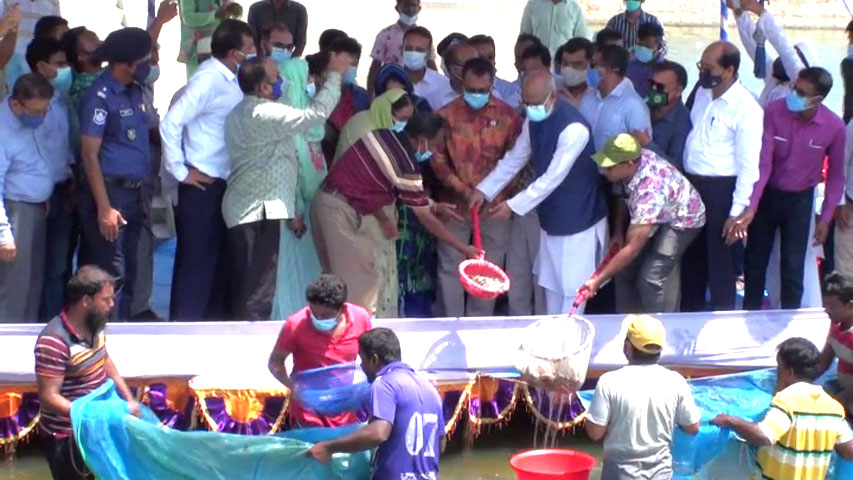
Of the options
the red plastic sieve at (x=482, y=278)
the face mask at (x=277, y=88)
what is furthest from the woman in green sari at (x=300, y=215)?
the red plastic sieve at (x=482, y=278)

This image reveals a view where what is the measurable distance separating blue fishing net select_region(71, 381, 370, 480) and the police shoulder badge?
183cm

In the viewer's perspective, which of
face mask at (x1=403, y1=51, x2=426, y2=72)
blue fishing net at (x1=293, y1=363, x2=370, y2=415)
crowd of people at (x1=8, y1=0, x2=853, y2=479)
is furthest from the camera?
face mask at (x1=403, y1=51, x2=426, y2=72)

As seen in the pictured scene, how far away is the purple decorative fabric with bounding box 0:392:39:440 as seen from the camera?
7449 mm

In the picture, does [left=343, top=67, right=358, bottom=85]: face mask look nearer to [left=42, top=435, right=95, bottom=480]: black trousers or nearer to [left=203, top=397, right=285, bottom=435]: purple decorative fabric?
[left=203, top=397, right=285, bottom=435]: purple decorative fabric

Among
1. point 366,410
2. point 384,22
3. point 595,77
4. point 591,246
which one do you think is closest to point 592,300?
point 591,246

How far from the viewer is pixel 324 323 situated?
654 centimetres

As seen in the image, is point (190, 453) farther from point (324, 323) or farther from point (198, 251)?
point (198, 251)

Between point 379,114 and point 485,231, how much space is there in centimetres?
102

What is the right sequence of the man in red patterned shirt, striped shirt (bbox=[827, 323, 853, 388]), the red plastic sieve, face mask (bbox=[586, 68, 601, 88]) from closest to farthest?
striped shirt (bbox=[827, 323, 853, 388]) → the red plastic sieve → the man in red patterned shirt → face mask (bbox=[586, 68, 601, 88])

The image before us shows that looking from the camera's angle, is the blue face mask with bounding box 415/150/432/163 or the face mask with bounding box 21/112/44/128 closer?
the face mask with bounding box 21/112/44/128

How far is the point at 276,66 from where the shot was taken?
7957 mm

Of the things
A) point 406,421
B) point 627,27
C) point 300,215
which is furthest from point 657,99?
point 406,421

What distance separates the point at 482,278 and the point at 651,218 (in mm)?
955

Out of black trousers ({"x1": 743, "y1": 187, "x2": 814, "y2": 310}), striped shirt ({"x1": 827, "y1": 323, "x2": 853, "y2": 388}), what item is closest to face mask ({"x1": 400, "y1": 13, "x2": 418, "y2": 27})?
black trousers ({"x1": 743, "y1": 187, "x2": 814, "y2": 310})
